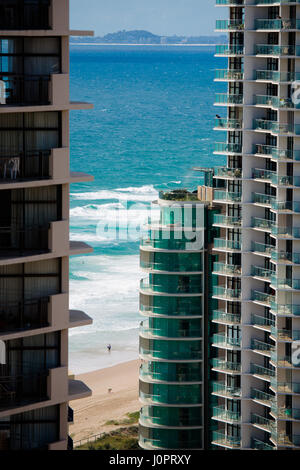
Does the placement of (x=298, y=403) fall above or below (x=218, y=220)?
below

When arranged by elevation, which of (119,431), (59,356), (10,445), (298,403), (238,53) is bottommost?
(119,431)

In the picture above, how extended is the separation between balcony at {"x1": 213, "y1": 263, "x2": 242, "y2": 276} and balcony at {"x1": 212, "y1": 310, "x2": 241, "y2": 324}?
5.17ft

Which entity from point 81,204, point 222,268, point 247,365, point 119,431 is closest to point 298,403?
point 247,365

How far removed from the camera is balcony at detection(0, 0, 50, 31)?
28.1 m

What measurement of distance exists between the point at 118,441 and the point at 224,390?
1180 cm

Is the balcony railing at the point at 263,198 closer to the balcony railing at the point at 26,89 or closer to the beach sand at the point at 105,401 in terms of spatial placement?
the beach sand at the point at 105,401

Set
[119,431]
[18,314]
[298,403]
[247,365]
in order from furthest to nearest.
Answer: [119,431] < [247,365] < [298,403] < [18,314]

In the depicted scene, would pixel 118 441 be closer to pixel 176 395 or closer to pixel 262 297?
pixel 176 395

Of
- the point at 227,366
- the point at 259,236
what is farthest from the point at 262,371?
the point at 259,236

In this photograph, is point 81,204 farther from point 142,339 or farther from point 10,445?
point 10,445

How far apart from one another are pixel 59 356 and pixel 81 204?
351 feet

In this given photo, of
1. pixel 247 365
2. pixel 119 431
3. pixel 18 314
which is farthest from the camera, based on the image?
pixel 119 431

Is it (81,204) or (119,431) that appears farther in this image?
(81,204)

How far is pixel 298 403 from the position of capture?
47375mm
